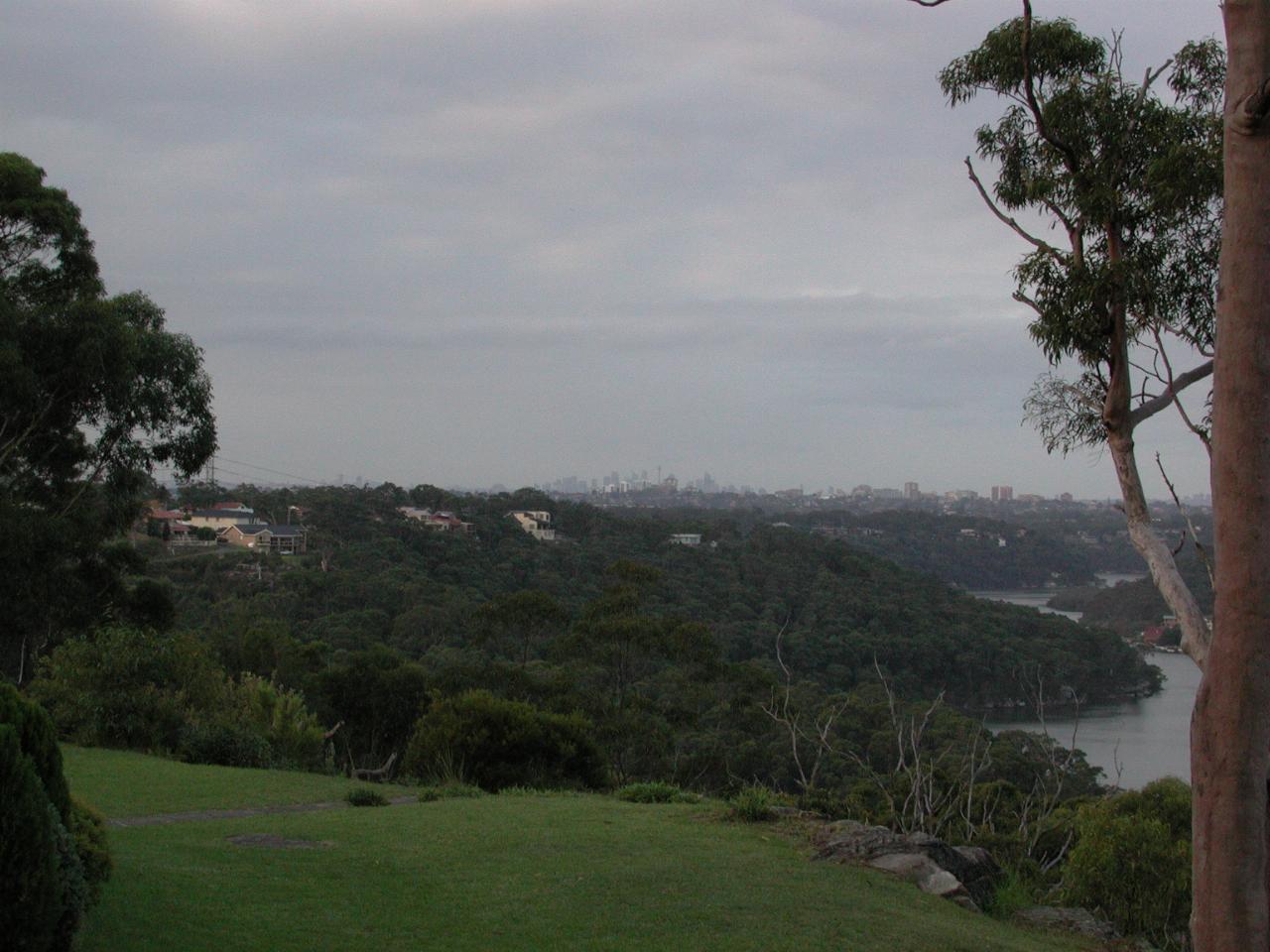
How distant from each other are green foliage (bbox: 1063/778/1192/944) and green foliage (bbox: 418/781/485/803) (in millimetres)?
5686

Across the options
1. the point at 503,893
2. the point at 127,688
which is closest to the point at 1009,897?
the point at 503,893

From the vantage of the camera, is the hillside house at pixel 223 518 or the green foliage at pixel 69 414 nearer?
the green foliage at pixel 69 414

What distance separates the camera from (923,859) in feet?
25.9

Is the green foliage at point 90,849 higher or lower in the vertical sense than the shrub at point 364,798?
higher

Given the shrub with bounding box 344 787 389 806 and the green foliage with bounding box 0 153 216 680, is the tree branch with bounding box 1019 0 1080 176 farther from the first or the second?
the green foliage with bounding box 0 153 216 680

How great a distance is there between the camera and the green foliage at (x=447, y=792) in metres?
11.0

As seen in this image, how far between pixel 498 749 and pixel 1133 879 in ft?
24.7

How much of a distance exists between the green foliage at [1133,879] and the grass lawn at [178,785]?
21.7ft

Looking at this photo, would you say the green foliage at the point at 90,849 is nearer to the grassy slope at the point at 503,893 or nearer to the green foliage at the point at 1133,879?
the grassy slope at the point at 503,893

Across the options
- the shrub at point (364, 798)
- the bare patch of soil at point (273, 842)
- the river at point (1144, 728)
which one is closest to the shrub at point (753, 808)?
the shrub at point (364, 798)

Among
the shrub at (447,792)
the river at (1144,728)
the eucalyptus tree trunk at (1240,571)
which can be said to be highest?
the eucalyptus tree trunk at (1240,571)

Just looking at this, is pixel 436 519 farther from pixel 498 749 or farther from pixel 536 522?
pixel 498 749

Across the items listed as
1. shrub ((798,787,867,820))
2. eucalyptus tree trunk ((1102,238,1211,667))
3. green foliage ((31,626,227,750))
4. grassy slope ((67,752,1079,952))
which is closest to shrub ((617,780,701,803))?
shrub ((798,787,867,820))

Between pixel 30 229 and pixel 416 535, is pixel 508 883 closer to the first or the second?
pixel 30 229
